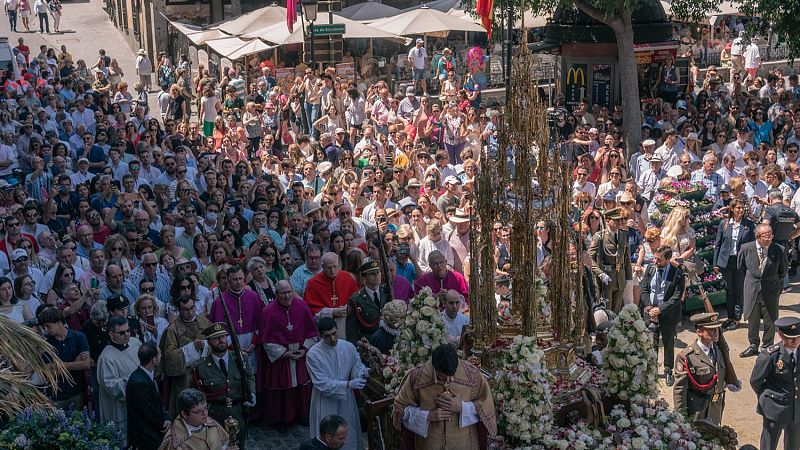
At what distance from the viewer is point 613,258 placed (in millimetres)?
14477

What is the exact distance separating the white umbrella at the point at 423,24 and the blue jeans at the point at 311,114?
21.2 feet

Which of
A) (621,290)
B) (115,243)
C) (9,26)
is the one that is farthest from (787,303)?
(9,26)

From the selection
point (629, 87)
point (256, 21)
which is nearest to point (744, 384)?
point (629, 87)

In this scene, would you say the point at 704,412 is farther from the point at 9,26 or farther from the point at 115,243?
the point at 9,26

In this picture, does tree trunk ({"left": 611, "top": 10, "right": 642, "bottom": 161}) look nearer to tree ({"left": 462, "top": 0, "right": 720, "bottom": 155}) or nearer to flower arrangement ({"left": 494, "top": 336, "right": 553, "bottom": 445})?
tree ({"left": 462, "top": 0, "right": 720, "bottom": 155})

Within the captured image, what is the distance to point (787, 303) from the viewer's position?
16.8 meters

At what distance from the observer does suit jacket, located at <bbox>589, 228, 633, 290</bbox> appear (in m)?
14.5

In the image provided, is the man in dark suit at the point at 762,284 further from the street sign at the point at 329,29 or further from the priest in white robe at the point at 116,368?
the street sign at the point at 329,29

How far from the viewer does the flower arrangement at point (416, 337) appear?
33.0 feet

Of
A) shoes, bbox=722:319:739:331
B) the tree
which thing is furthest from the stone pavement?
shoes, bbox=722:319:739:331

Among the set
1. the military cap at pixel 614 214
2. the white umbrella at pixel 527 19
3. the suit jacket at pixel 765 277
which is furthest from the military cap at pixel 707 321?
the white umbrella at pixel 527 19

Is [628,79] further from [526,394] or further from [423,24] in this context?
[526,394]

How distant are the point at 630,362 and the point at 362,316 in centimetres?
327

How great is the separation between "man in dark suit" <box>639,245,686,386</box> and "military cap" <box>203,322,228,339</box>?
5.64 metres
